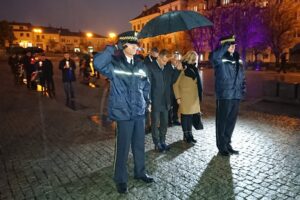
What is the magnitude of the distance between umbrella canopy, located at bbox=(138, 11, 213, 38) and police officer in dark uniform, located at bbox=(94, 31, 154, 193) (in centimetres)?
238

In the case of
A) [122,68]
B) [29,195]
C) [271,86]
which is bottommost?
[29,195]

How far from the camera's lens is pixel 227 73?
5.68m

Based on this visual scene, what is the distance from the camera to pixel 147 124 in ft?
28.5

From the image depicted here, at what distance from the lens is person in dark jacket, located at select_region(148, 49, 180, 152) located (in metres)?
6.02

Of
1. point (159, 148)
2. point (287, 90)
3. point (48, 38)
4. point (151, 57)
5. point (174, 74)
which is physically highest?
point (48, 38)

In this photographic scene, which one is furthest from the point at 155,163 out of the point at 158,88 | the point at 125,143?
the point at 158,88

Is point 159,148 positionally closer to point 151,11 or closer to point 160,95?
point 160,95

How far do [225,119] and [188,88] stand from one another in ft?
3.82

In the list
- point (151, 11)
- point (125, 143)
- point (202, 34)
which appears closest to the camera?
point (125, 143)

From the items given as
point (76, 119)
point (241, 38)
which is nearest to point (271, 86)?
point (76, 119)

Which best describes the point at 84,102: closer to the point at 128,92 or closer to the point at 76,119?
the point at 76,119

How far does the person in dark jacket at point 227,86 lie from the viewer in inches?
221

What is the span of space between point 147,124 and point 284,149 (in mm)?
3895

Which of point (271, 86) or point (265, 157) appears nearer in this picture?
point (265, 157)
